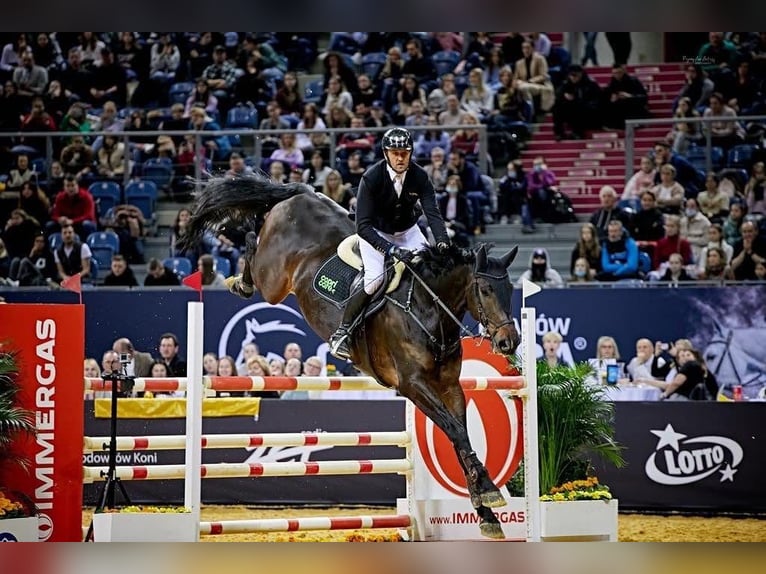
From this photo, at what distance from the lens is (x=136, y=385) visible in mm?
7285

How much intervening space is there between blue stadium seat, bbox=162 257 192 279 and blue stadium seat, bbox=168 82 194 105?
3449 millimetres

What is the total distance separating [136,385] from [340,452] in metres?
3.87

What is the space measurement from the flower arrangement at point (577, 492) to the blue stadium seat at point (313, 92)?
888 cm

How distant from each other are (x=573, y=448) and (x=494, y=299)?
5.43 feet

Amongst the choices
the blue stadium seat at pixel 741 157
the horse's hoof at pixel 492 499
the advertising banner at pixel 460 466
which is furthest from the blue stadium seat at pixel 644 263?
the horse's hoof at pixel 492 499

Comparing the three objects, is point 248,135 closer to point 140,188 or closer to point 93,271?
point 140,188

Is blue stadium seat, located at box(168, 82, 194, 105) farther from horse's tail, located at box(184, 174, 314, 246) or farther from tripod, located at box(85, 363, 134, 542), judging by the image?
tripod, located at box(85, 363, 134, 542)

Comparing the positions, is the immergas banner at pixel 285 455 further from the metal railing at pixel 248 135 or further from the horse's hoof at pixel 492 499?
the horse's hoof at pixel 492 499

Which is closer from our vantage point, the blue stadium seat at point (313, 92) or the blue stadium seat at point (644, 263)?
the blue stadium seat at point (644, 263)

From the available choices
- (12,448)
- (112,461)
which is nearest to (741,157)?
(112,461)

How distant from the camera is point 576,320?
38.0 feet

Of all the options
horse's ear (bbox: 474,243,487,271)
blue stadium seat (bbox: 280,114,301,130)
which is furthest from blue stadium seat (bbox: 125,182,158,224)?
horse's ear (bbox: 474,243,487,271)

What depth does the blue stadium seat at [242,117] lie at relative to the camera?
49.8 ft
